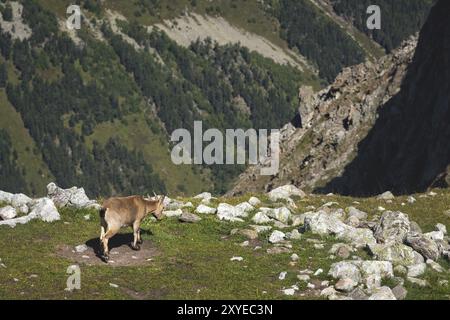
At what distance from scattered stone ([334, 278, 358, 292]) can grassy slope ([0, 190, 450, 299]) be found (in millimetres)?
1294

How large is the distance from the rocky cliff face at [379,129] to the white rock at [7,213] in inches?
2092

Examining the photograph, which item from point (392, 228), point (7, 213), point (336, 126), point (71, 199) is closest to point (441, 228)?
point (392, 228)

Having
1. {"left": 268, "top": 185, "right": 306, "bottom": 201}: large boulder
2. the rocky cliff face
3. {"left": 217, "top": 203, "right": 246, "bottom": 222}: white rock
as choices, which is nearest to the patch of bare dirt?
{"left": 217, "top": 203, "right": 246, "bottom": 222}: white rock

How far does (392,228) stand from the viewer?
104 feet

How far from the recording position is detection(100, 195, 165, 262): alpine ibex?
28.1 meters

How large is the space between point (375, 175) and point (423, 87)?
14.5 metres

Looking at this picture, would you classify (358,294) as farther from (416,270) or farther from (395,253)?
(395,253)

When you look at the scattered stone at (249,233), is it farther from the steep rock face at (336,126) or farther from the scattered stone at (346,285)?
the steep rock face at (336,126)

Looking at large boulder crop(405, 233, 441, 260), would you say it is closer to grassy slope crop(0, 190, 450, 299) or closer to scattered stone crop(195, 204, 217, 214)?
grassy slope crop(0, 190, 450, 299)

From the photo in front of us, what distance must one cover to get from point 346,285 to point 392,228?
304 inches

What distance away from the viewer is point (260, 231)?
33.2 metres

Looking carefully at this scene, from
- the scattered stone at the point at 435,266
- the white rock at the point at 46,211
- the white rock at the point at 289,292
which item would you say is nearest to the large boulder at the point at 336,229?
the scattered stone at the point at 435,266
